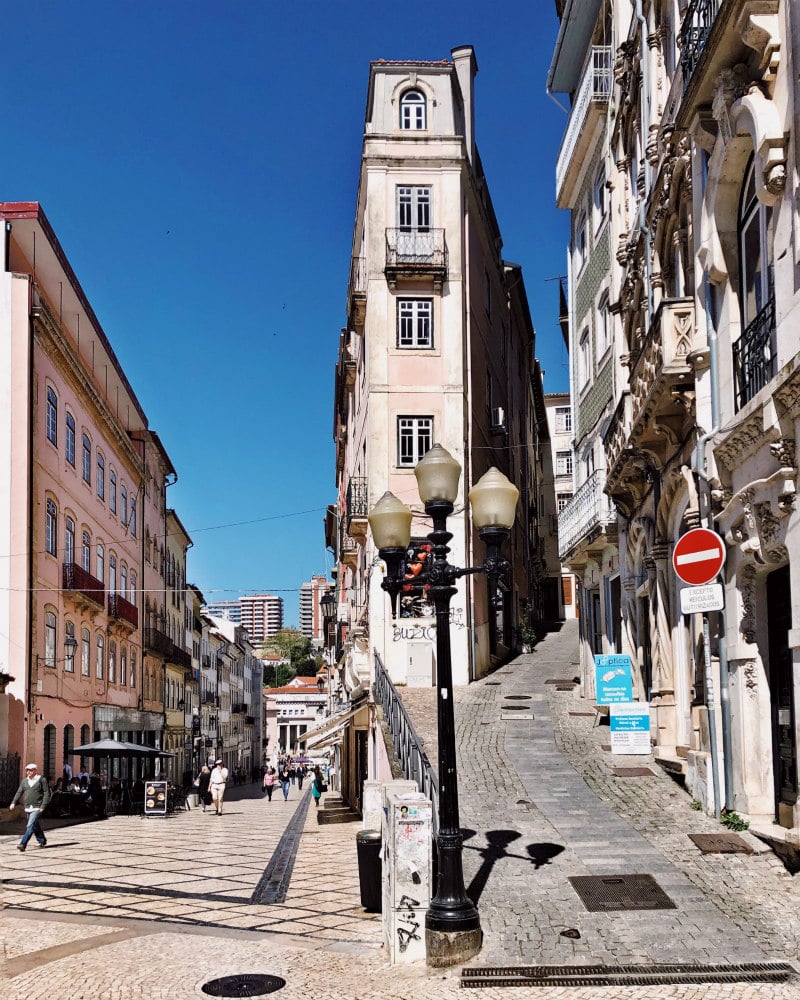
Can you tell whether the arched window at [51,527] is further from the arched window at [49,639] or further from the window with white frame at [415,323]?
the window with white frame at [415,323]

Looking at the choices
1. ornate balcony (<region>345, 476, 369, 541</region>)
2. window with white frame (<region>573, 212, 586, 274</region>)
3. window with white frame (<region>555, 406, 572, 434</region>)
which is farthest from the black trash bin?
window with white frame (<region>555, 406, 572, 434</region>)

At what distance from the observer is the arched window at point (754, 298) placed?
11.9 m

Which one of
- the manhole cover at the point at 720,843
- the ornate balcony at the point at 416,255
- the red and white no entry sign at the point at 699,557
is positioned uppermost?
the ornate balcony at the point at 416,255

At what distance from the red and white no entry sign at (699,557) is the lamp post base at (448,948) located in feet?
13.4

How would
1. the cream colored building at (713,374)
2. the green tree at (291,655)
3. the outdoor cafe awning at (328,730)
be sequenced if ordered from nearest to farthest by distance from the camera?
1. the cream colored building at (713,374)
2. the outdoor cafe awning at (328,730)
3. the green tree at (291,655)

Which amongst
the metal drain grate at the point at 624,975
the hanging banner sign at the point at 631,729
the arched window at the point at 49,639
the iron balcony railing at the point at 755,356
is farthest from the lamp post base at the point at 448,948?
the arched window at the point at 49,639

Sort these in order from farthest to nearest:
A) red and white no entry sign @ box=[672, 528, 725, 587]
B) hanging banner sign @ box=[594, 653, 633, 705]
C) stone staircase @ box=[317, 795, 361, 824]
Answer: stone staircase @ box=[317, 795, 361, 824], hanging banner sign @ box=[594, 653, 633, 705], red and white no entry sign @ box=[672, 528, 725, 587]

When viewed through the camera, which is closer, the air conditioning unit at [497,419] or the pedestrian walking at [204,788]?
the pedestrian walking at [204,788]

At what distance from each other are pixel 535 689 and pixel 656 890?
1732 centimetres

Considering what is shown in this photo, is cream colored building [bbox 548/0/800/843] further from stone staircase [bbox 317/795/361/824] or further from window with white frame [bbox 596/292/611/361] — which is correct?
stone staircase [bbox 317/795/361/824]

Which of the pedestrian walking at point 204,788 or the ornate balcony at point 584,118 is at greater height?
the ornate balcony at point 584,118

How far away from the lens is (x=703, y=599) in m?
11.7

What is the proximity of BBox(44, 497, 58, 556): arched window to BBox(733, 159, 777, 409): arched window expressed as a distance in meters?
21.2

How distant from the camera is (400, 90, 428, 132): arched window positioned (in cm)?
3144
